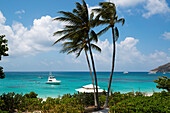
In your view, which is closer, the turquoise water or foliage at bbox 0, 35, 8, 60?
foliage at bbox 0, 35, 8, 60

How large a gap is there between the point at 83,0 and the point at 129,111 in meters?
7.74

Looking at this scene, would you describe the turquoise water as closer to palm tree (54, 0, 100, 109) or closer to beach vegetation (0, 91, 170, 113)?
beach vegetation (0, 91, 170, 113)

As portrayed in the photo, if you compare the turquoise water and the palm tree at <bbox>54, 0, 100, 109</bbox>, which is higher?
the palm tree at <bbox>54, 0, 100, 109</bbox>

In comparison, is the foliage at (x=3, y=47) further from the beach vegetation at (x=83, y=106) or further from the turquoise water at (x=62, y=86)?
the turquoise water at (x=62, y=86)

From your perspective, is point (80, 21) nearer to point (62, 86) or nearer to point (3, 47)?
point (3, 47)

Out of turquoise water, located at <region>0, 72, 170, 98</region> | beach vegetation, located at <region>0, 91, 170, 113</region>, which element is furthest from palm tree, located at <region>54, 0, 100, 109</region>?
turquoise water, located at <region>0, 72, 170, 98</region>

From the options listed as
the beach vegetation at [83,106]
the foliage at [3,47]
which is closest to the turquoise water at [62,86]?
the beach vegetation at [83,106]

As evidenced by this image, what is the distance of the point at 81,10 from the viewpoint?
10023 millimetres

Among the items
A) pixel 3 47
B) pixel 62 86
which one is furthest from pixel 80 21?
pixel 62 86

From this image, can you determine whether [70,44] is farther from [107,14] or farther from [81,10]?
[107,14]

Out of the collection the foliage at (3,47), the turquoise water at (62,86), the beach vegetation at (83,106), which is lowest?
the turquoise water at (62,86)

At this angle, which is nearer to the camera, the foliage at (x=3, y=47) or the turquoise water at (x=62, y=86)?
the foliage at (x=3, y=47)

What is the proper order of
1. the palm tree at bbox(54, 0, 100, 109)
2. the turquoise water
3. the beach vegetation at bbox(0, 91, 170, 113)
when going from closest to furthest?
the beach vegetation at bbox(0, 91, 170, 113) → the palm tree at bbox(54, 0, 100, 109) → the turquoise water

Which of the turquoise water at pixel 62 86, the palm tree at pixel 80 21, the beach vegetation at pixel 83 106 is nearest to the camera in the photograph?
the beach vegetation at pixel 83 106
